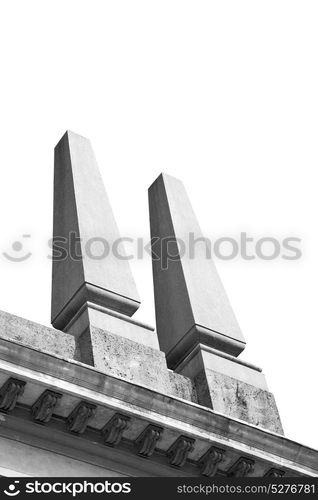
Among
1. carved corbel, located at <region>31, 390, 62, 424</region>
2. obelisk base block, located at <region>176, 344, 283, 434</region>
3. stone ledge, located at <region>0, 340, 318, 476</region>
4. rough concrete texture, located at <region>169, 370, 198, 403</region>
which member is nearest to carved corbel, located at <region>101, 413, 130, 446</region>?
stone ledge, located at <region>0, 340, 318, 476</region>

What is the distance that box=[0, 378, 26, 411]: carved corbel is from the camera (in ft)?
54.0

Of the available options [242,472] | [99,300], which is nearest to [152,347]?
[99,300]

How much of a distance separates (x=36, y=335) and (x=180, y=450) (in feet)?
9.40

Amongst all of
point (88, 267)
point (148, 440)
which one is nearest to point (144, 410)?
point (148, 440)

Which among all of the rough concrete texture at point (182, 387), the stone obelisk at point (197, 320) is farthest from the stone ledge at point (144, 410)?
the rough concrete texture at point (182, 387)

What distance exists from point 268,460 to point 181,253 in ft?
16.3

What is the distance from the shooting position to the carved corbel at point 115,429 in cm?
1719

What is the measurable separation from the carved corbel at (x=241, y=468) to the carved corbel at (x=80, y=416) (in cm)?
275

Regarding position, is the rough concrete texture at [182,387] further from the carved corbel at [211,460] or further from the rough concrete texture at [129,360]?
the carved corbel at [211,460]

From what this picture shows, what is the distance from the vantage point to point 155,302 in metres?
22.0

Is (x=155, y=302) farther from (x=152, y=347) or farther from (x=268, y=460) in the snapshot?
(x=268, y=460)

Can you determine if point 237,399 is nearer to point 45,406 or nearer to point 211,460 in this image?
point 211,460

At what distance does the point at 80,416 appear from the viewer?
55.7ft

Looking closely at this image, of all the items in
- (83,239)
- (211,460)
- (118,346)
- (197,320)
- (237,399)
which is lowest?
(211,460)
